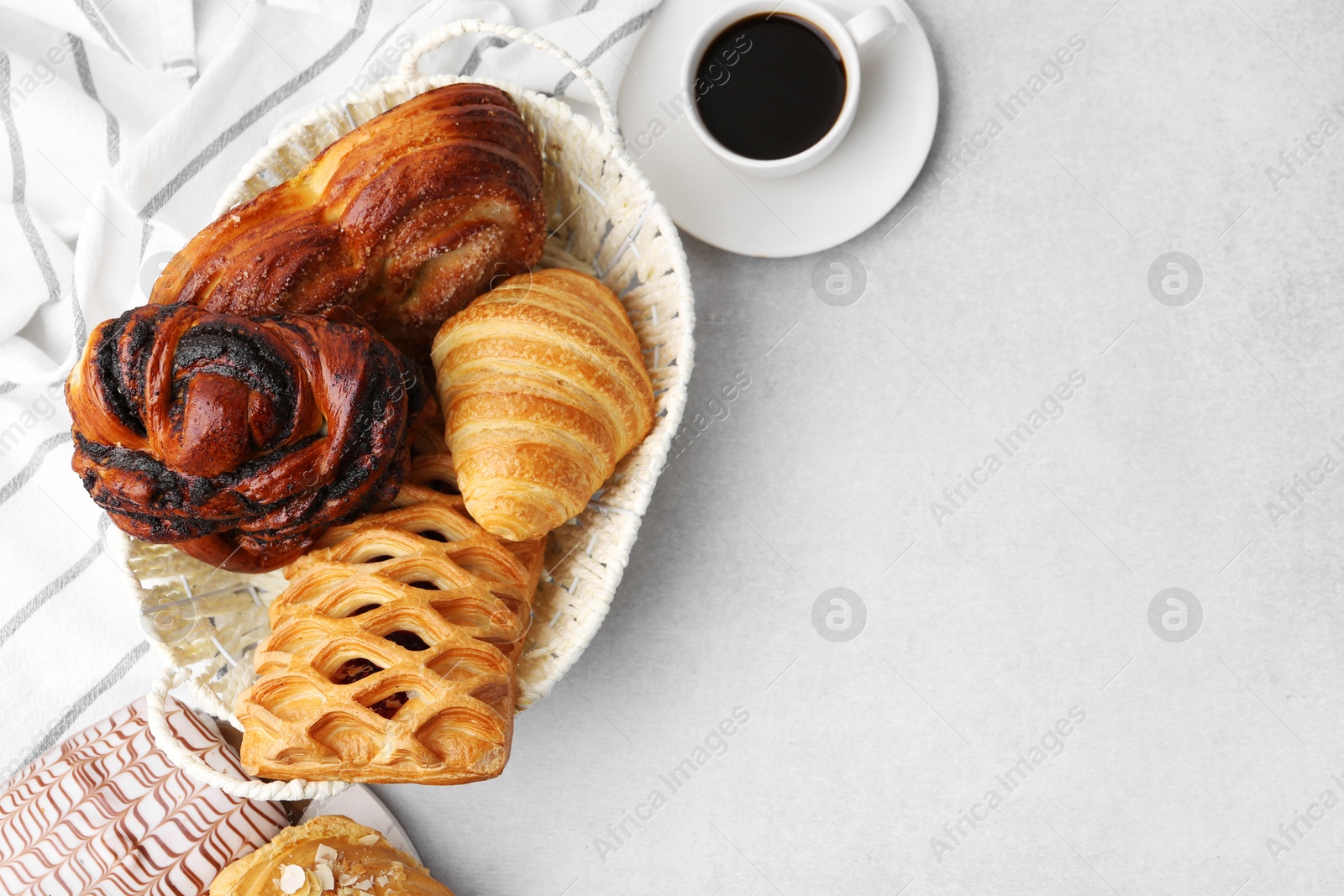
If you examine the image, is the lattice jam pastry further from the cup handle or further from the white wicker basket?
the cup handle

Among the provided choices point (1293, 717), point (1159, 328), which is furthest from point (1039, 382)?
point (1293, 717)

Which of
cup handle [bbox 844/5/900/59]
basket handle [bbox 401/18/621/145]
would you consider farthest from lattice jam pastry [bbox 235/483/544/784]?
cup handle [bbox 844/5/900/59]

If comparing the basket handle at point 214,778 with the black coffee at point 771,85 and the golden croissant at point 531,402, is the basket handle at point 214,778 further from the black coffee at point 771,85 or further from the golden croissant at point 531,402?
the black coffee at point 771,85

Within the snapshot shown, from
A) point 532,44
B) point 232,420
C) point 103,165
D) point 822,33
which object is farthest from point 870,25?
point 103,165

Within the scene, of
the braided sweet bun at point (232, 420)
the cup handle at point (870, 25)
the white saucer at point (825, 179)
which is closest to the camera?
the braided sweet bun at point (232, 420)

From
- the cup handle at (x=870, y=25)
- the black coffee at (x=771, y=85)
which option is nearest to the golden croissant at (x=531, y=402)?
the black coffee at (x=771, y=85)

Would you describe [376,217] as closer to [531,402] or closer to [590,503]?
[531,402]

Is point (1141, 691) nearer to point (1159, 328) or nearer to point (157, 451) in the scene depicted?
point (1159, 328)
